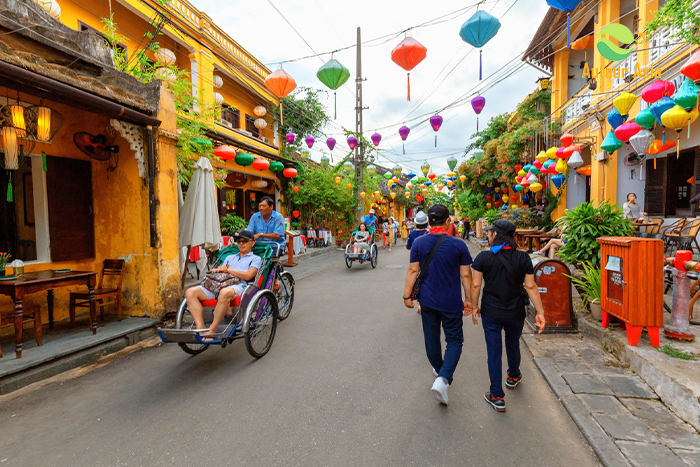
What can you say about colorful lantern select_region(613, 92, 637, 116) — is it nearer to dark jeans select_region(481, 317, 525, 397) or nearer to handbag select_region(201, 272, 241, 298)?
dark jeans select_region(481, 317, 525, 397)

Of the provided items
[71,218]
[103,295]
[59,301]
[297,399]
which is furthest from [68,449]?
[71,218]

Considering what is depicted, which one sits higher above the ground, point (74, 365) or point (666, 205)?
point (666, 205)

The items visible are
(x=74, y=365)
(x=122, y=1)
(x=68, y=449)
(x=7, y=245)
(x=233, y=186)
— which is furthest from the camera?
(x=233, y=186)

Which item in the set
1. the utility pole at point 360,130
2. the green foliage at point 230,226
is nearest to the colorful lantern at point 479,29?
the green foliage at point 230,226

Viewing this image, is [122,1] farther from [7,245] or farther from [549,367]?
[549,367]

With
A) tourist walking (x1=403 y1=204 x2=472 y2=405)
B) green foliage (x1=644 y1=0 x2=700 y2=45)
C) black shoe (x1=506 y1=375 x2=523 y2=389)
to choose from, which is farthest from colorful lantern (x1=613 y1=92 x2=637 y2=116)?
black shoe (x1=506 y1=375 x2=523 y2=389)

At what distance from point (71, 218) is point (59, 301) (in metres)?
1.30

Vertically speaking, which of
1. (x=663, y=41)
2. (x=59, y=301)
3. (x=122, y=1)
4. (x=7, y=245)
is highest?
(x=122, y=1)

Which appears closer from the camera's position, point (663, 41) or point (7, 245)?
point (7, 245)

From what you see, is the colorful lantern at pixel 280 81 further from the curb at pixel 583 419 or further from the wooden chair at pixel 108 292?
the curb at pixel 583 419

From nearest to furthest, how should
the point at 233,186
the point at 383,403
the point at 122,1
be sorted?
the point at 383,403, the point at 122,1, the point at 233,186

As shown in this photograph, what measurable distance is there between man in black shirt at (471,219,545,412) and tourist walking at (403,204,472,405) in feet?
0.49

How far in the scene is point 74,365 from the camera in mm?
4078

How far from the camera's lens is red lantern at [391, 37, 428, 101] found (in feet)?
22.1
